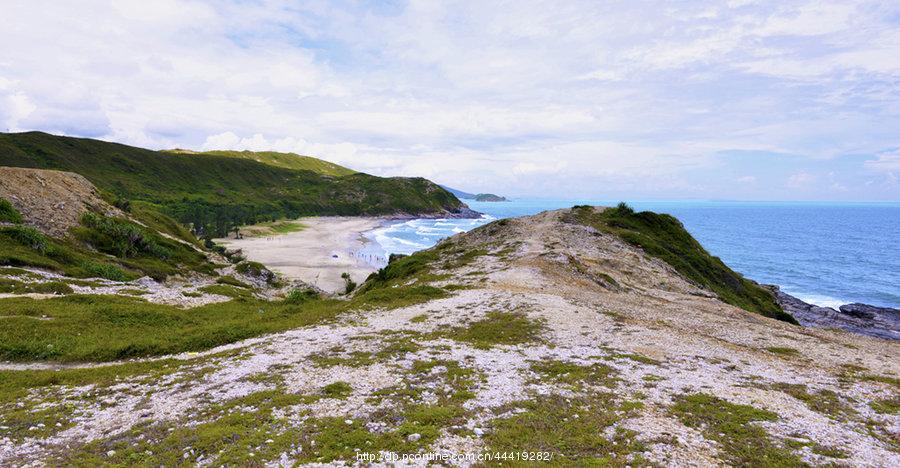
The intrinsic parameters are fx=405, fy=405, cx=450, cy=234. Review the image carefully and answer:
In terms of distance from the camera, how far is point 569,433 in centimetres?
1253

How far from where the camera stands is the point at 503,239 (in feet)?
206

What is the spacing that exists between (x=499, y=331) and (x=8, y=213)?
52.7m

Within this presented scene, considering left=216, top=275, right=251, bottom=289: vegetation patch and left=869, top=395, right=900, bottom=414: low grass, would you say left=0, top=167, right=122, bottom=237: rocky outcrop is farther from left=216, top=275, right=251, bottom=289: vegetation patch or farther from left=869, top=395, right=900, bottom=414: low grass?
left=869, top=395, right=900, bottom=414: low grass

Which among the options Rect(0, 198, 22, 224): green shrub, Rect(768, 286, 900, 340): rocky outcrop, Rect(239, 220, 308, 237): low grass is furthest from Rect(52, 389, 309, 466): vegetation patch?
Rect(239, 220, 308, 237): low grass

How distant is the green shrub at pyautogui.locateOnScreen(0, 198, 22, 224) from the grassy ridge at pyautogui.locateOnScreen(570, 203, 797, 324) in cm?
7144

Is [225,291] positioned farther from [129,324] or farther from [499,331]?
[499,331]

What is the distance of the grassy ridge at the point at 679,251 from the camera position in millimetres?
53375

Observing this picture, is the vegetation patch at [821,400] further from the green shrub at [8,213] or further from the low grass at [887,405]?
the green shrub at [8,213]

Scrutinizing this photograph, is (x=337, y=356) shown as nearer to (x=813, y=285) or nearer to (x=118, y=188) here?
(x=813, y=285)

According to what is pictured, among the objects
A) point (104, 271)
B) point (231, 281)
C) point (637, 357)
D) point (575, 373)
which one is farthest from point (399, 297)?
point (104, 271)

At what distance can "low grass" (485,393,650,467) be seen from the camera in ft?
36.6

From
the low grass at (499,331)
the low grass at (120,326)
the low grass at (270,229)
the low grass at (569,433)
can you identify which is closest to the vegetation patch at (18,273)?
the low grass at (120,326)

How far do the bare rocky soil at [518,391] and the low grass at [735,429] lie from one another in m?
0.08

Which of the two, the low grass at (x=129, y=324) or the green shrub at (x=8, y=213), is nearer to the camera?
the low grass at (x=129, y=324)
